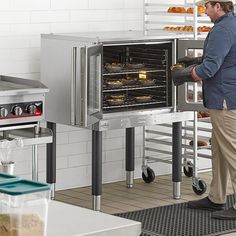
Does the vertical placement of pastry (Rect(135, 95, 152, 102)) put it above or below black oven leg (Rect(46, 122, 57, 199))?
above

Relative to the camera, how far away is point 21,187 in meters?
2.65

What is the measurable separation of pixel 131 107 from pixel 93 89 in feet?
2.40

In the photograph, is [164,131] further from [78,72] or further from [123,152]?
[78,72]

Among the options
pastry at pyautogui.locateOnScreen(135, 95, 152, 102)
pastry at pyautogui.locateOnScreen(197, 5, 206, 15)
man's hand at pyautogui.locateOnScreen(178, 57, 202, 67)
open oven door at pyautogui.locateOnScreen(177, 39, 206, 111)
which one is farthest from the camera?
pastry at pyautogui.locateOnScreen(197, 5, 206, 15)

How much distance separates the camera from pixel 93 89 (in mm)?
6402

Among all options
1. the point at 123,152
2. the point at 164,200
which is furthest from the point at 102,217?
the point at 123,152

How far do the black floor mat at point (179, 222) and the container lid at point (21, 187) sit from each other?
11.1 ft

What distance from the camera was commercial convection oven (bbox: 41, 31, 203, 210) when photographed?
6.38m

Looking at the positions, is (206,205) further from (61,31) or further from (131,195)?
(61,31)

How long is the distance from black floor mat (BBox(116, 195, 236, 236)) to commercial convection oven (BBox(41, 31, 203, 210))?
0.40 m

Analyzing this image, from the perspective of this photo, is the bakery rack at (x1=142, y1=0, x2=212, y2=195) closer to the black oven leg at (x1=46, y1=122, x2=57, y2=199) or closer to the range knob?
the black oven leg at (x1=46, y1=122, x2=57, y2=199)

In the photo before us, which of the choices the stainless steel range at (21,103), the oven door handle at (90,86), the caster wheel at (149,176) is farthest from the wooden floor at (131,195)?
the stainless steel range at (21,103)

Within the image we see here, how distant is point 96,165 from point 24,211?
389 cm

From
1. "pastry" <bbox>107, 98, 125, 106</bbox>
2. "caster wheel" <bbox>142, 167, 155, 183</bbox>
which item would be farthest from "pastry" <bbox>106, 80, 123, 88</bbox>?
"caster wheel" <bbox>142, 167, 155, 183</bbox>
